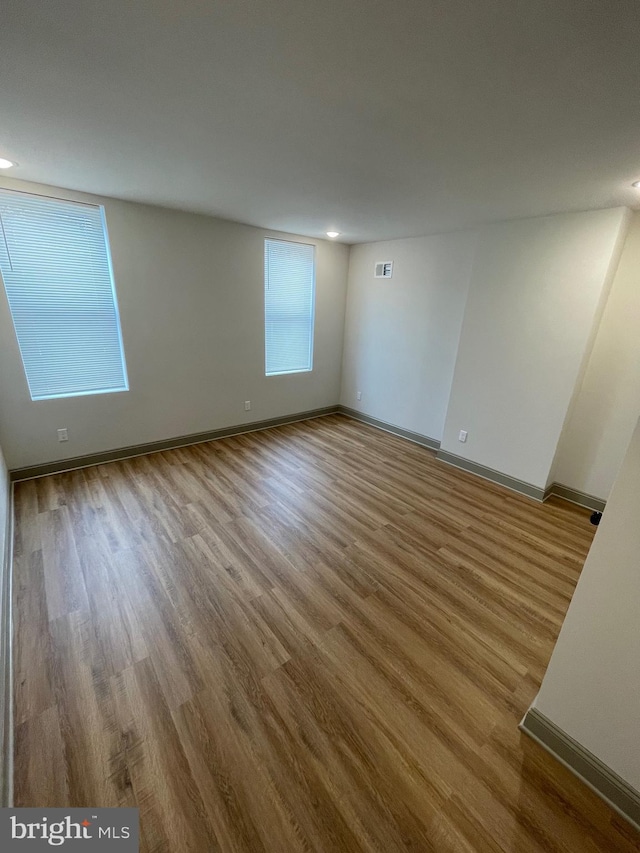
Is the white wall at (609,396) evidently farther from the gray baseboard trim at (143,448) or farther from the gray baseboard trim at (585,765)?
the gray baseboard trim at (143,448)

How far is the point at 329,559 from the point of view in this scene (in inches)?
88.0

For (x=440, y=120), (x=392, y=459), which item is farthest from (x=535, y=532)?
(x=440, y=120)

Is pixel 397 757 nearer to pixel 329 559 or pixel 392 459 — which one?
pixel 329 559

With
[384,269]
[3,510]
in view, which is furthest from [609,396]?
[3,510]

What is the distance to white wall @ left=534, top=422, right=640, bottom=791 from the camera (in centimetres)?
103

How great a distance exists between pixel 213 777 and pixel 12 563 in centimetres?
185

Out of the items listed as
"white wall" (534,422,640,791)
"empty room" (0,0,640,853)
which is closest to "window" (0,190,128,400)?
"empty room" (0,0,640,853)

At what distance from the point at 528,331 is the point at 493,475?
1.46 m

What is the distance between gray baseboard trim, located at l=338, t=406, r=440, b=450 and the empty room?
0.38 feet

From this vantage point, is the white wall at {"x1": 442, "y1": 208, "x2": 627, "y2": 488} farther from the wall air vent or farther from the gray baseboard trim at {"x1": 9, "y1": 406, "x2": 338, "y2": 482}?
the gray baseboard trim at {"x1": 9, "y1": 406, "x2": 338, "y2": 482}

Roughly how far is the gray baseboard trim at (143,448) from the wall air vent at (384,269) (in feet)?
7.05

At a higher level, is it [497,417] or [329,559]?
[497,417]

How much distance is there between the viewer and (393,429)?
4605 mm

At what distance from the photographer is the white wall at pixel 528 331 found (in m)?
2.63
